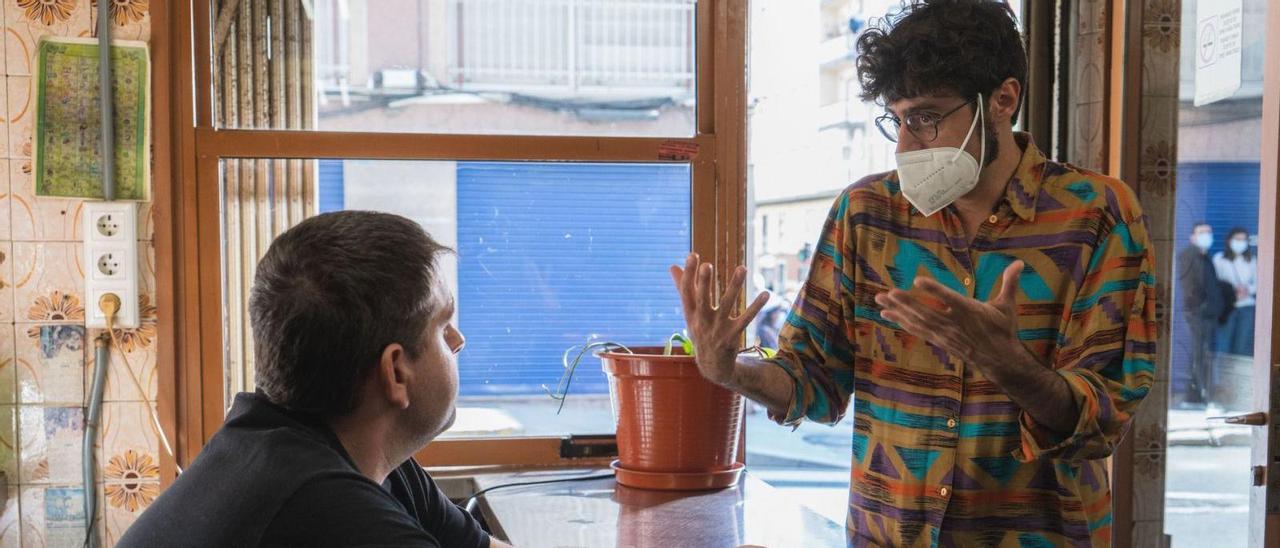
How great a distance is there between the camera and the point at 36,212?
2.16 m

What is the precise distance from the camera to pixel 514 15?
242 cm

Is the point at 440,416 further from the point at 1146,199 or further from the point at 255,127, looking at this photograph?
the point at 1146,199

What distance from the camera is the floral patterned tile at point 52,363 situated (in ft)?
7.14

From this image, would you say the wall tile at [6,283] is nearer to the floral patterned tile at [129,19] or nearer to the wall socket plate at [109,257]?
the wall socket plate at [109,257]

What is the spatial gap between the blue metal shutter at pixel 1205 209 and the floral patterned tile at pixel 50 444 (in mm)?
2273

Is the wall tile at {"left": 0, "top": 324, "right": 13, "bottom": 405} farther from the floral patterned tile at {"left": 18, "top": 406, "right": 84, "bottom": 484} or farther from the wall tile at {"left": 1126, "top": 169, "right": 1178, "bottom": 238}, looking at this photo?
the wall tile at {"left": 1126, "top": 169, "right": 1178, "bottom": 238}

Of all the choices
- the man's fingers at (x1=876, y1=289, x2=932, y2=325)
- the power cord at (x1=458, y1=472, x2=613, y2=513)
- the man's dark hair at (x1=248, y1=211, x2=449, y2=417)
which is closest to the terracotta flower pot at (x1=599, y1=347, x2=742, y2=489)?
the power cord at (x1=458, y1=472, x2=613, y2=513)

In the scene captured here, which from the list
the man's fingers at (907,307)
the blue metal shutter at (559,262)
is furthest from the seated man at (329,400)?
the blue metal shutter at (559,262)

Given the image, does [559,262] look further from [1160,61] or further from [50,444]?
[1160,61]

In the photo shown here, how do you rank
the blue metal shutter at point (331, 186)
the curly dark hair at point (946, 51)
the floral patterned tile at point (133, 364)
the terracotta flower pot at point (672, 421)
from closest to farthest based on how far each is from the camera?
the curly dark hair at point (946, 51)
the terracotta flower pot at point (672, 421)
the floral patterned tile at point (133, 364)
the blue metal shutter at point (331, 186)

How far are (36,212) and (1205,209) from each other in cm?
238

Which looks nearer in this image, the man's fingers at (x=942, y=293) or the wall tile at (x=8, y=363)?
the man's fingers at (x=942, y=293)

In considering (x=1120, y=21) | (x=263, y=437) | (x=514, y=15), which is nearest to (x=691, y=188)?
(x=514, y=15)

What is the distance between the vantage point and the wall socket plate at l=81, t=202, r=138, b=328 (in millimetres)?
2166
